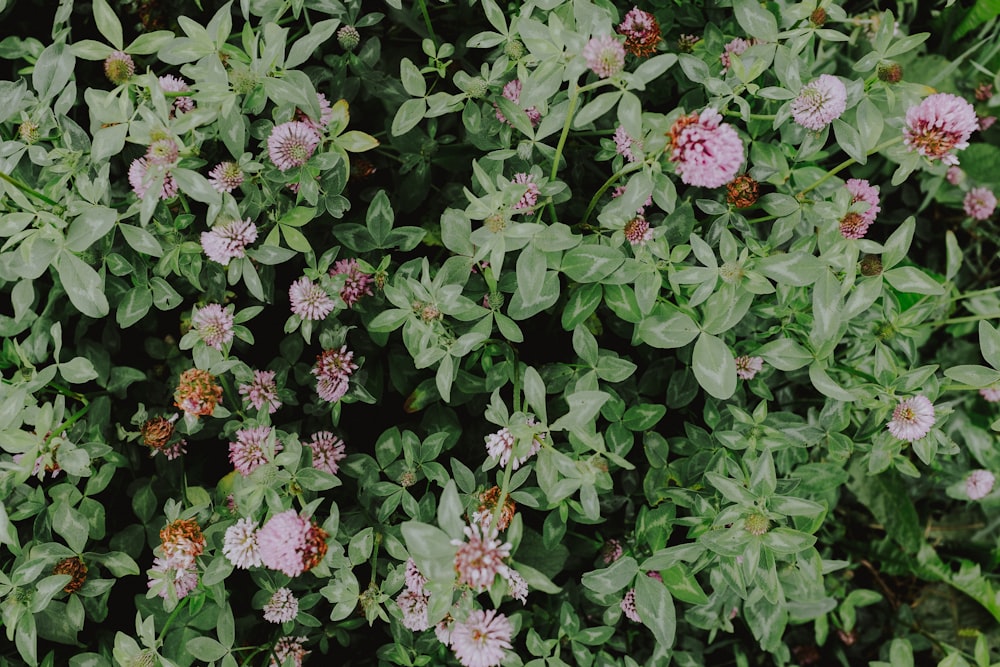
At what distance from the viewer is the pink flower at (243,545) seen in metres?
1.02

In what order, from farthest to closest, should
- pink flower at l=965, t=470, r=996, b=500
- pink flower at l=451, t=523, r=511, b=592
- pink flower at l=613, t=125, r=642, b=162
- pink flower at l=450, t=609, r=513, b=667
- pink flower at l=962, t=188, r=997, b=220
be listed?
1. pink flower at l=962, t=188, r=997, b=220
2. pink flower at l=965, t=470, r=996, b=500
3. pink flower at l=613, t=125, r=642, b=162
4. pink flower at l=450, t=609, r=513, b=667
5. pink flower at l=451, t=523, r=511, b=592

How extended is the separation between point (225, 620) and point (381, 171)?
0.90m

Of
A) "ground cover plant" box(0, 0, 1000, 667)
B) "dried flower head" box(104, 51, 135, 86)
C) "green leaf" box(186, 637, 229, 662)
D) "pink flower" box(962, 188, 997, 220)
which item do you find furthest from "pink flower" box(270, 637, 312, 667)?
"pink flower" box(962, 188, 997, 220)

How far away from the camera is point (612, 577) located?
3.61 ft

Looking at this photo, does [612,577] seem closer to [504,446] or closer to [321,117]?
[504,446]

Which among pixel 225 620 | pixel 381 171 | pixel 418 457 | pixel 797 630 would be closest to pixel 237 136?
pixel 381 171

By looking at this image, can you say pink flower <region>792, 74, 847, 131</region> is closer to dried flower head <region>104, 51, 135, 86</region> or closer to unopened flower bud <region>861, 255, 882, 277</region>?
unopened flower bud <region>861, 255, 882, 277</region>

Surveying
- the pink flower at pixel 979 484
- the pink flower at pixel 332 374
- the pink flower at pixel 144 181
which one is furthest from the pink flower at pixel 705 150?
the pink flower at pixel 979 484

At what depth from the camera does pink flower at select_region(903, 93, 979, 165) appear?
3.31ft

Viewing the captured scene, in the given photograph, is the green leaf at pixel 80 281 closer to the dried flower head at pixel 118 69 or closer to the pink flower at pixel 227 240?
the pink flower at pixel 227 240

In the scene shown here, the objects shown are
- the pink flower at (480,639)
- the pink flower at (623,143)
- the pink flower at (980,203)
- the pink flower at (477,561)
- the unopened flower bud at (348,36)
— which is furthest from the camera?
the pink flower at (980,203)

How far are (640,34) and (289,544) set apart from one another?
1.01 metres

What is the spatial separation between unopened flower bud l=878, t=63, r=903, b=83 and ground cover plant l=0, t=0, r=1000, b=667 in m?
0.01

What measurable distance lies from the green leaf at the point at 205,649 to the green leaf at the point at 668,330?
0.84 m
